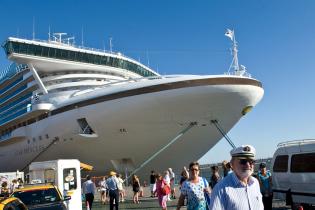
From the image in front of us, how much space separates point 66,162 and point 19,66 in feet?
67.8

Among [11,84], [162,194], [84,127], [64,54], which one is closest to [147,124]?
[84,127]

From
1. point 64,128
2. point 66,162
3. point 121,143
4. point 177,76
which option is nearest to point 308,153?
point 66,162

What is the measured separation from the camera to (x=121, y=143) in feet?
70.7

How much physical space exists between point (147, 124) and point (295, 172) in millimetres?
10952

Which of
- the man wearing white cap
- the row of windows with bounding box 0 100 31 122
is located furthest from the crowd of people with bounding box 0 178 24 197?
the row of windows with bounding box 0 100 31 122

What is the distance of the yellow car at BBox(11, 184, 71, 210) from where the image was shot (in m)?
8.54

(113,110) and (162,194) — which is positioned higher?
(113,110)

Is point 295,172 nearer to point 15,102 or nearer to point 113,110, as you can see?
point 113,110

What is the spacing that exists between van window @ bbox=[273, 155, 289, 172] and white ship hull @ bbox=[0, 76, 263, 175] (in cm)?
799

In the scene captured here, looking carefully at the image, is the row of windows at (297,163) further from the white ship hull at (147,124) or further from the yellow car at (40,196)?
the white ship hull at (147,124)

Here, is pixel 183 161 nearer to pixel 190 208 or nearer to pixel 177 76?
pixel 177 76

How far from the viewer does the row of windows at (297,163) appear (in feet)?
32.2

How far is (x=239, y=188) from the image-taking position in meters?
2.80

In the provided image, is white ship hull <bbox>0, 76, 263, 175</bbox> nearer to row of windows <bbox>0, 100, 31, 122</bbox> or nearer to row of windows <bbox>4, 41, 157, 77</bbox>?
row of windows <bbox>0, 100, 31, 122</bbox>
